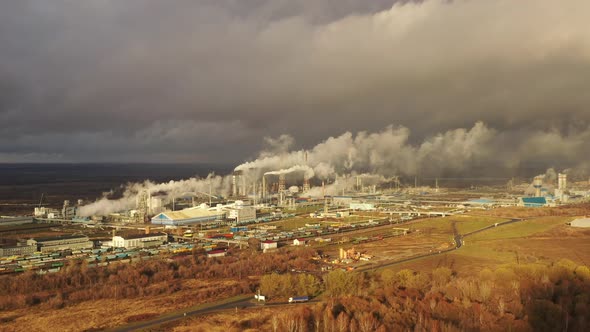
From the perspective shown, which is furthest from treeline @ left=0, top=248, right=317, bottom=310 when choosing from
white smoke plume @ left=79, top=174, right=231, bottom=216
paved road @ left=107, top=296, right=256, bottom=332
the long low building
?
white smoke plume @ left=79, top=174, right=231, bottom=216

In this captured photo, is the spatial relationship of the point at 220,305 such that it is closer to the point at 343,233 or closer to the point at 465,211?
the point at 343,233

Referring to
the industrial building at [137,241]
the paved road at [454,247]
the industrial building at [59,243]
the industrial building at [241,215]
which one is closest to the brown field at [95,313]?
the paved road at [454,247]

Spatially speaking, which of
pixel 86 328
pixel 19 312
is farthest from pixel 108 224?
pixel 86 328

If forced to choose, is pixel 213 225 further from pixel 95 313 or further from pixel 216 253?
pixel 95 313

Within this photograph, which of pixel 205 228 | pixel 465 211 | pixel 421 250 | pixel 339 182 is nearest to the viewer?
pixel 421 250

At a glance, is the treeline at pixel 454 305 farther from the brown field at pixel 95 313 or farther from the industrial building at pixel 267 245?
the industrial building at pixel 267 245

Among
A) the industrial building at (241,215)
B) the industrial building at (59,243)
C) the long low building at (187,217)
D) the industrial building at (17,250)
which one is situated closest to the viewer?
the industrial building at (17,250)
